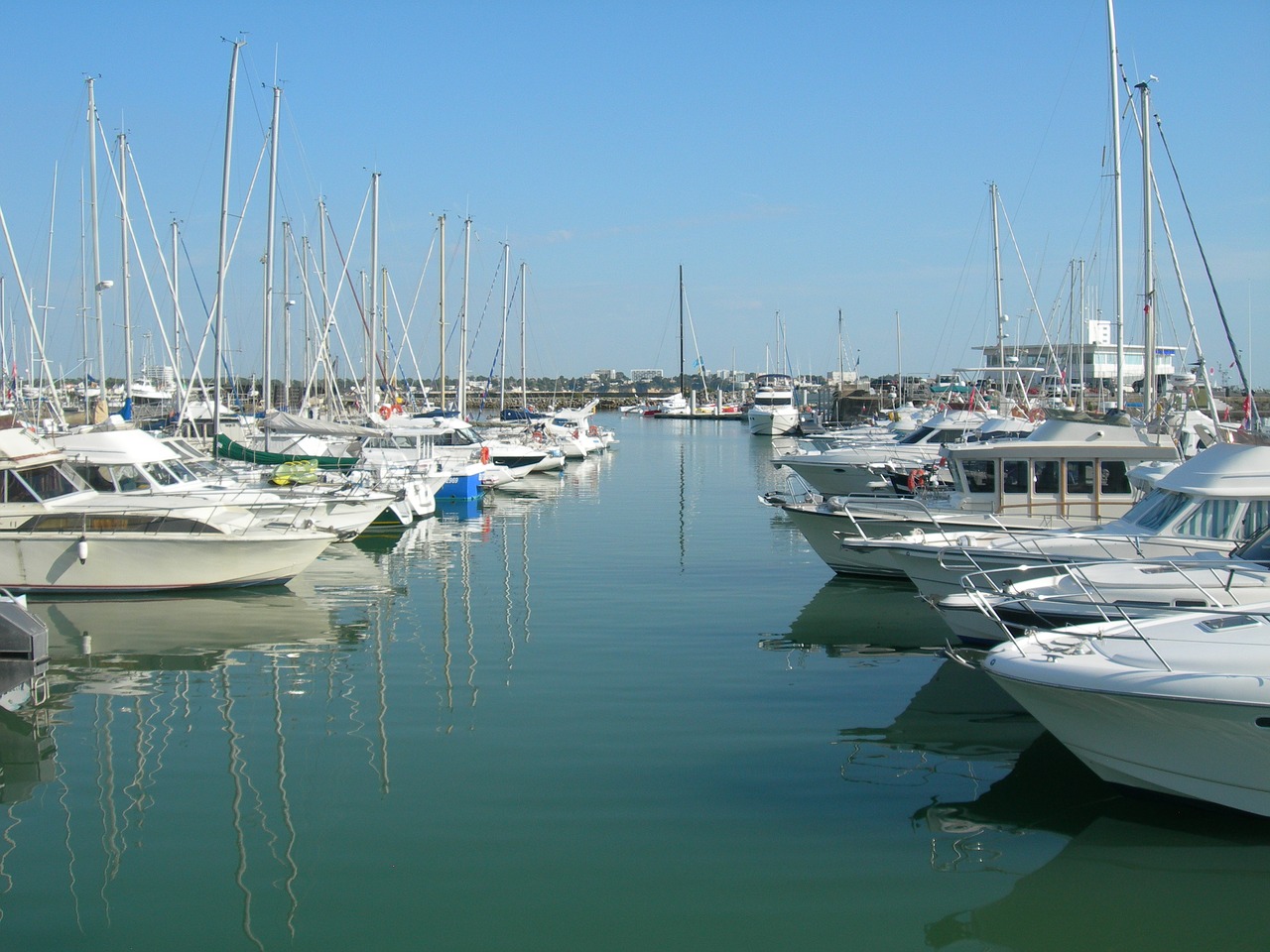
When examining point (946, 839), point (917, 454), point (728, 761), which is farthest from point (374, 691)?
point (917, 454)

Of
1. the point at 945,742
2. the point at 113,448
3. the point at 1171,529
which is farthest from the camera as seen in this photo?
the point at 113,448

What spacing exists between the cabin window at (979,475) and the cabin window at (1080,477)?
1209 mm

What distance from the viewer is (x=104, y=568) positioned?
18.1m

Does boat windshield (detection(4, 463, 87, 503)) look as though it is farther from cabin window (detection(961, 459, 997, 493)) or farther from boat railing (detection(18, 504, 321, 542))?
cabin window (detection(961, 459, 997, 493))

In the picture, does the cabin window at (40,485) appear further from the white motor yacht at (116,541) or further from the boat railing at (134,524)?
the boat railing at (134,524)

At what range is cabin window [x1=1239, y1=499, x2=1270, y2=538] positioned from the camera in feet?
47.0

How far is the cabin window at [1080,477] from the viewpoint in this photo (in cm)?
1933

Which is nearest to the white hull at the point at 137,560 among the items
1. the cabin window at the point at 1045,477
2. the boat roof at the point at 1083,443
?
the boat roof at the point at 1083,443

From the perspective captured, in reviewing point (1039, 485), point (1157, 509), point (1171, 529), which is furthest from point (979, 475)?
point (1171, 529)

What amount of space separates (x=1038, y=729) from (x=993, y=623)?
6.07 feet

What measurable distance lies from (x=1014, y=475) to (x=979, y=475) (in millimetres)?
614

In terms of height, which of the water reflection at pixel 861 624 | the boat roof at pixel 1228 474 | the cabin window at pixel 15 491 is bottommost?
the water reflection at pixel 861 624

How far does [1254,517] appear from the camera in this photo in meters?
14.4

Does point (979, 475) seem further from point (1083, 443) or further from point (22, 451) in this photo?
point (22, 451)
